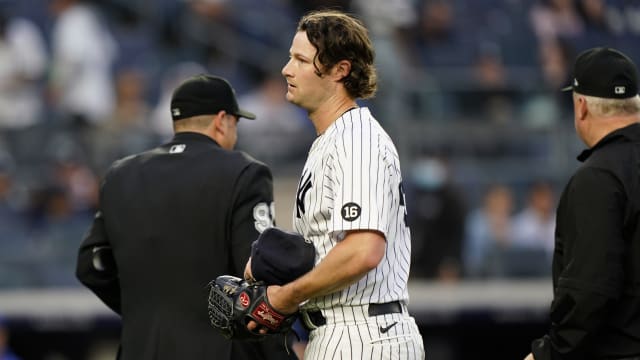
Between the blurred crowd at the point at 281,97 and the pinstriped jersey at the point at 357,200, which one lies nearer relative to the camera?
the pinstriped jersey at the point at 357,200

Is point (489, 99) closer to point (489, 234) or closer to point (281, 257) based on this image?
point (489, 234)

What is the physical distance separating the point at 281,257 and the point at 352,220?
26 centimetres

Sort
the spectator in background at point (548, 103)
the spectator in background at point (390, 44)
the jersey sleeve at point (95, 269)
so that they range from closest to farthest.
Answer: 1. the jersey sleeve at point (95, 269)
2. the spectator in background at point (390, 44)
3. the spectator in background at point (548, 103)

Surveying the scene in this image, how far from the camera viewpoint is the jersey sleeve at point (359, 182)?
12.1 ft

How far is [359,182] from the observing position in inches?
148

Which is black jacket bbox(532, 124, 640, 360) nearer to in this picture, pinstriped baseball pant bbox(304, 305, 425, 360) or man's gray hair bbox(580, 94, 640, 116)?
man's gray hair bbox(580, 94, 640, 116)

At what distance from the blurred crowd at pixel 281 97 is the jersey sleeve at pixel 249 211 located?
5145 mm

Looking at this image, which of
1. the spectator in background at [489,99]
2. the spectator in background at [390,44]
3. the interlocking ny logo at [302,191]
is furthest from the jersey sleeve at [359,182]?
the spectator in background at [489,99]

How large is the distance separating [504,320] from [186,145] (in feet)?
17.4

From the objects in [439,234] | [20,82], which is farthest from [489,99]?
[20,82]

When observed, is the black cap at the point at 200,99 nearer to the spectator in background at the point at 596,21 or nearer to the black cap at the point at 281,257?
the black cap at the point at 281,257

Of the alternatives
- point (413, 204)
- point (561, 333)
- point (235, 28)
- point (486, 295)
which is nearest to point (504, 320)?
point (486, 295)

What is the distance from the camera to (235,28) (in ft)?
42.9

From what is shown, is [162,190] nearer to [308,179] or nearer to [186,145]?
[186,145]
